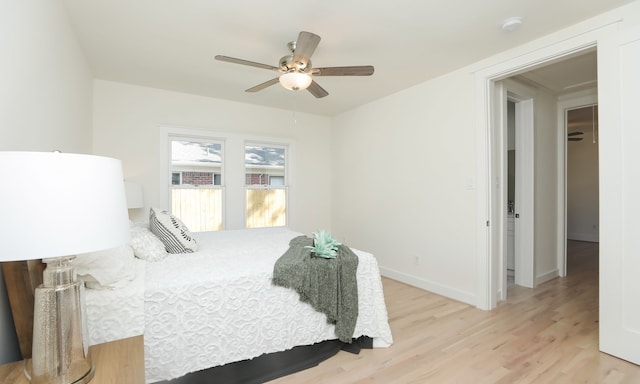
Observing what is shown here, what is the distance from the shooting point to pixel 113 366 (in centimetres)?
108

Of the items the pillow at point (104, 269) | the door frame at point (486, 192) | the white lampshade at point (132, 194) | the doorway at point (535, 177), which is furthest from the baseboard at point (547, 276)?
the white lampshade at point (132, 194)

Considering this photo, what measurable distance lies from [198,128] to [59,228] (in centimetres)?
367

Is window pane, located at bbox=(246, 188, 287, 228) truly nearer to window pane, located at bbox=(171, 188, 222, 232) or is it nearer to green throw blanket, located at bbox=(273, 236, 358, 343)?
window pane, located at bbox=(171, 188, 222, 232)

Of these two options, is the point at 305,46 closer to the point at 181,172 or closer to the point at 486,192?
the point at 486,192

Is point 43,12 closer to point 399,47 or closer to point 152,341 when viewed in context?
point 152,341

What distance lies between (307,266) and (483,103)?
2.47 metres

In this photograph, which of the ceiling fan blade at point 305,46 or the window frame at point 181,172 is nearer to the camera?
the ceiling fan blade at point 305,46

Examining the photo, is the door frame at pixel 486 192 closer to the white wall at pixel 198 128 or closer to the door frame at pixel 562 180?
the door frame at pixel 562 180

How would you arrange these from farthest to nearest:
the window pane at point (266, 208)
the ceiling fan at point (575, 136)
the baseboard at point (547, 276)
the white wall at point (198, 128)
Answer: the ceiling fan at point (575, 136)
the window pane at point (266, 208)
the baseboard at point (547, 276)
the white wall at point (198, 128)

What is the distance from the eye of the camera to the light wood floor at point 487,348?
1.97m

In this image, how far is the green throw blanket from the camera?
2055 millimetres

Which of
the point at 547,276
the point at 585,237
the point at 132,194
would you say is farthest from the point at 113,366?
the point at 585,237

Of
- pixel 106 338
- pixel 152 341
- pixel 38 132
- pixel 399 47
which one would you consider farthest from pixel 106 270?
pixel 399 47

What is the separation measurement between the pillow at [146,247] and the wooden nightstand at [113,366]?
1080 millimetres
